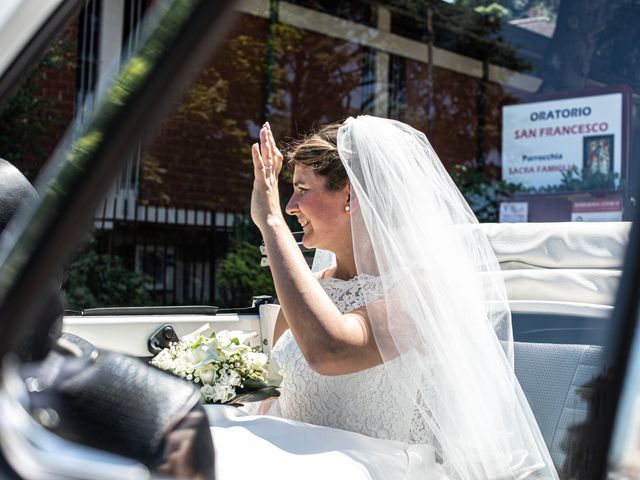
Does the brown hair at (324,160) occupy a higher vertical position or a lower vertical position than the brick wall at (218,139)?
lower

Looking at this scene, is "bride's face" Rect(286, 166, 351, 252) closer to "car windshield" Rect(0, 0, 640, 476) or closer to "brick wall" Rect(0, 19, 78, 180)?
"car windshield" Rect(0, 0, 640, 476)

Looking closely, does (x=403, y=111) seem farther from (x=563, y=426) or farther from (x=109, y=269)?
(x=563, y=426)

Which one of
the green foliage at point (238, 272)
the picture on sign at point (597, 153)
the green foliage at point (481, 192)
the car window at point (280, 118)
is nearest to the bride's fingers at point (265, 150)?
the picture on sign at point (597, 153)

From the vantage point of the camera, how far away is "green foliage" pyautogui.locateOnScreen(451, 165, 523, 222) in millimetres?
7859

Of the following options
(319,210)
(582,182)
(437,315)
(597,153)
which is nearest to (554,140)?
(597,153)

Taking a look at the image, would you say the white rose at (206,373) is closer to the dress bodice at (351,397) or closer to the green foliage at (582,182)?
the dress bodice at (351,397)

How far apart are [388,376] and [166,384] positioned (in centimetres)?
126

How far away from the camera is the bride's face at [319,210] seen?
7.51 feet

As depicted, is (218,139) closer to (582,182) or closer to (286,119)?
(286,119)

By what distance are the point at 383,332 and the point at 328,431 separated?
0.86ft

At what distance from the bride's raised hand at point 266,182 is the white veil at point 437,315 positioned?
0.35m

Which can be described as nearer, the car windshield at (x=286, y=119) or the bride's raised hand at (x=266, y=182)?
the bride's raised hand at (x=266, y=182)

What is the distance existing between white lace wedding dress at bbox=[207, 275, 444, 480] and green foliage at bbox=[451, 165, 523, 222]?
5683mm

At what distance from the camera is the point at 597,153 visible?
18.2ft
